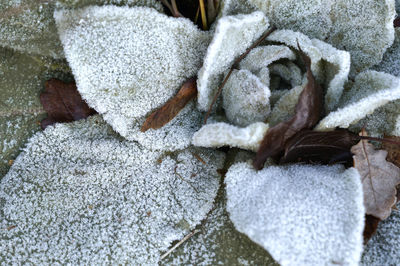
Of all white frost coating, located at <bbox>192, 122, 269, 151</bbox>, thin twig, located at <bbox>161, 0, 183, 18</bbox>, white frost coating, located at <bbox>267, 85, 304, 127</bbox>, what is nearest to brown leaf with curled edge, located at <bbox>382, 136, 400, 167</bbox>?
white frost coating, located at <bbox>267, 85, 304, 127</bbox>

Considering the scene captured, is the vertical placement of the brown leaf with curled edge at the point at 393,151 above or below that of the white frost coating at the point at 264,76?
below

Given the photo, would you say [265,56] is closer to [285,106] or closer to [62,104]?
[285,106]

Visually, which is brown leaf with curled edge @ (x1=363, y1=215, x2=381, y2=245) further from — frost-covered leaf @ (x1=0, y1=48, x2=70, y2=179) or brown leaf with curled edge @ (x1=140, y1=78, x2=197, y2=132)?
frost-covered leaf @ (x1=0, y1=48, x2=70, y2=179)

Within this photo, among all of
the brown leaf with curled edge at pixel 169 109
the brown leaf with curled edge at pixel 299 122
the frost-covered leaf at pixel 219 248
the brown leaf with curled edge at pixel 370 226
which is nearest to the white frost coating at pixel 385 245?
the brown leaf with curled edge at pixel 370 226

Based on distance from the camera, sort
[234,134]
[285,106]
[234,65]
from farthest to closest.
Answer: [234,65]
[285,106]
[234,134]

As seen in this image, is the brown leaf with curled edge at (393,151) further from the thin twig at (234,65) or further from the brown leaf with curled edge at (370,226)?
the thin twig at (234,65)

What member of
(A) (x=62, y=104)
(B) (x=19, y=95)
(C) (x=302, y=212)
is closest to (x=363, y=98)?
(C) (x=302, y=212)
